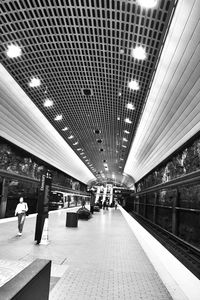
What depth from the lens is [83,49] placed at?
24.1 feet

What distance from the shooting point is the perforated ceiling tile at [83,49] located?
18.4 ft

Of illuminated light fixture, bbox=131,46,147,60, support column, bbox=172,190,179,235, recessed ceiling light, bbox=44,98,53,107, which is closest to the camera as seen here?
illuminated light fixture, bbox=131,46,147,60

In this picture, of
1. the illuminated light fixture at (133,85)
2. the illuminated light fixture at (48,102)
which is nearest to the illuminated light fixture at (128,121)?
the illuminated light fixture at (48,102)

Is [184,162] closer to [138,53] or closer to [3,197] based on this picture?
[138,53]

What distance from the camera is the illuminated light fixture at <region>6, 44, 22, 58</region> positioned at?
7.04 meters

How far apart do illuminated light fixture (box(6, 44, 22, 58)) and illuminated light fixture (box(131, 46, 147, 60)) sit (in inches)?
119

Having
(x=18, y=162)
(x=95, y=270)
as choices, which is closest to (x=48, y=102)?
(x=18, y=162)

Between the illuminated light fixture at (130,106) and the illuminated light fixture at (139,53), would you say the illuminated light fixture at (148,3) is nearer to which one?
the illuminated light fixture at (139,53)

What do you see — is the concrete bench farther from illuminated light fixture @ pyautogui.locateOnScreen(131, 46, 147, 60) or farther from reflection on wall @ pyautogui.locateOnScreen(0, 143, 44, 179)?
reflection on wall @ pyautogui.locateOnScreen(0, 143, 44, 179)

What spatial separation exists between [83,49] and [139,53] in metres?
1.52

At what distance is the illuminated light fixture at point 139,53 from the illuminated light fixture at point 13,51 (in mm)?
3020

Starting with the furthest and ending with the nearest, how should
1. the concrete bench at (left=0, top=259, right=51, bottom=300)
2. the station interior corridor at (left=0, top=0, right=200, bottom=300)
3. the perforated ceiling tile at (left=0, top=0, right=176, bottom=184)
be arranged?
the perforated ceiling tile at (left=0, top=0, right=176, bottom=184) → the station interior corridor at (left=0, top=0, right=200, bottom=300) → the concrete bench at (left=0, top=259, right=51, bottom=300)

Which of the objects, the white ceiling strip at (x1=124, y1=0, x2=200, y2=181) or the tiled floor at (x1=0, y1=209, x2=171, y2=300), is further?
the white ceiling strip at (x1=124, y1=0, x2=200, y2=181)

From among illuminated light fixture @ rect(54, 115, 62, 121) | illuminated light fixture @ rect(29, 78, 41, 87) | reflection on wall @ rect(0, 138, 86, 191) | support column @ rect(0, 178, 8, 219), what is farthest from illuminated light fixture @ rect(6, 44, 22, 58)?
support column @ rect(0, 178, 8, 219)
